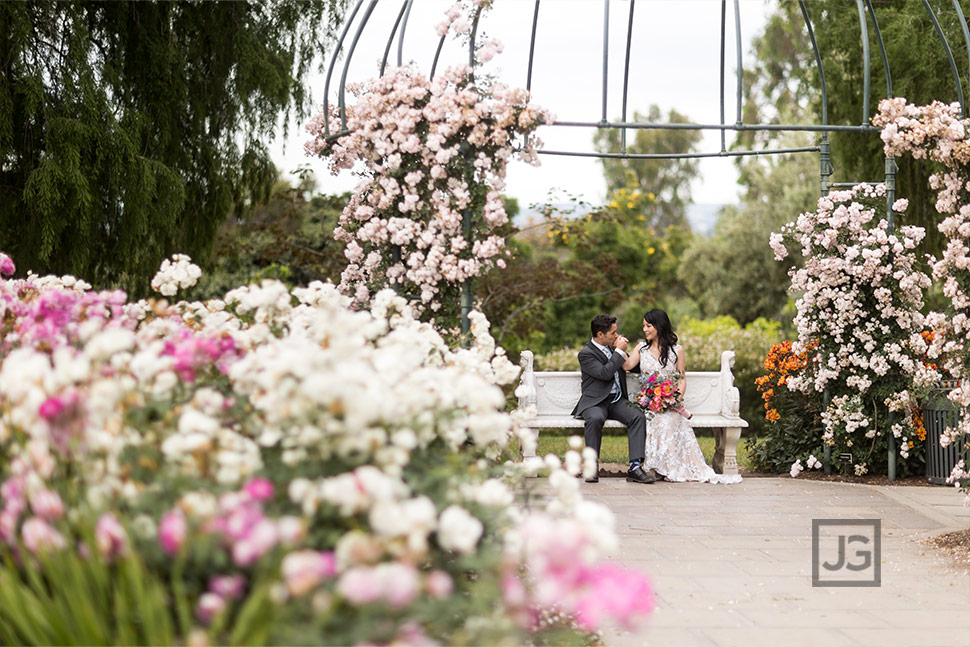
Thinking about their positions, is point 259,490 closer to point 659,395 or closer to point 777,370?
point 659,395

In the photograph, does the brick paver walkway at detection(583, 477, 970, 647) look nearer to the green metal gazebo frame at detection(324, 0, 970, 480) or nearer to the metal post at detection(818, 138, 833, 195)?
the green metal gazebo frame at detection(324, 0, 970, 480)

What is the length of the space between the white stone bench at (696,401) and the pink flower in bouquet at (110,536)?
611cm

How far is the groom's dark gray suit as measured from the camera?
7.97 m

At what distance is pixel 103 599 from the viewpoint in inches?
87.1

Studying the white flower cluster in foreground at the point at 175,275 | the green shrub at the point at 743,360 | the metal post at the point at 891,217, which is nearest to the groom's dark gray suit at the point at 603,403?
the metal post at the point at 891,217

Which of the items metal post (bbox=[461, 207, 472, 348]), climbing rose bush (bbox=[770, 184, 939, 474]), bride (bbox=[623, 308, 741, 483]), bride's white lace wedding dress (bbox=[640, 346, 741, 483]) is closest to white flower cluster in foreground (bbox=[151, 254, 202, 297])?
metal post (bbox=[461, 207, 472, 348])

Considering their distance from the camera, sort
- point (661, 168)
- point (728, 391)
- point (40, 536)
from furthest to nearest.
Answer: point (661, 168) < point (728, 391) < point (40, 536)

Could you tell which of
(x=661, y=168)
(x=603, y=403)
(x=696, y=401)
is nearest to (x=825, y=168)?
(x=696, y=401)

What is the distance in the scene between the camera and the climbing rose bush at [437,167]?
561 cm

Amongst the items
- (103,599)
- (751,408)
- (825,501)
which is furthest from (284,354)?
(751,408)

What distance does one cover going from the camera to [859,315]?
774 cm

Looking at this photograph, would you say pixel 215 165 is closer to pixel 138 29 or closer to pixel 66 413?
pixel 138 29

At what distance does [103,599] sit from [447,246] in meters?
3.71

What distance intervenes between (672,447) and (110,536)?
642 centimetres
